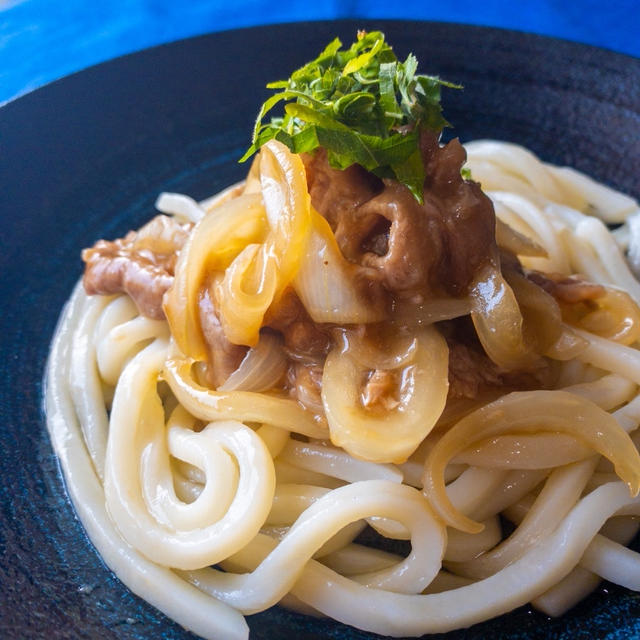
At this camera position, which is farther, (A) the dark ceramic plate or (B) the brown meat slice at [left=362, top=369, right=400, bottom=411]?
(A) the dark ceramic plate

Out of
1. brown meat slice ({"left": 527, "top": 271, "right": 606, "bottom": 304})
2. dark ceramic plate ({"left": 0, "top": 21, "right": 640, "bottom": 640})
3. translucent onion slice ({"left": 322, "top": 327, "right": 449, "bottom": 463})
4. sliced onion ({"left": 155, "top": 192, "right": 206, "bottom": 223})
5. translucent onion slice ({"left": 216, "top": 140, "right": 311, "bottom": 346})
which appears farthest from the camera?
sliced onion ({"left": 155, "top": 192, "right": 206, "bottom": 223})

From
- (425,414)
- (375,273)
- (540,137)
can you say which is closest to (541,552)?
(425,414)

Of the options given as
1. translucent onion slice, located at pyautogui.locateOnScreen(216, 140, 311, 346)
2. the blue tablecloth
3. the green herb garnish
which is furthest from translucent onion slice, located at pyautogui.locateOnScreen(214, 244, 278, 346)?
the blue tablecloth

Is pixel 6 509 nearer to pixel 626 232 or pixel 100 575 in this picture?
pixel 100 575

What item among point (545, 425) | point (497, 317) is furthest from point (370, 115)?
point (545, 425)

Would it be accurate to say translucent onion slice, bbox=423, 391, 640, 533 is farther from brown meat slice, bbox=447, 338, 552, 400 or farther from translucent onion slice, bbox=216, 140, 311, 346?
translucent onion slice, bbox=216, 140, 311, 346

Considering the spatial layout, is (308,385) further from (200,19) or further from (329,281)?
(200,19)
